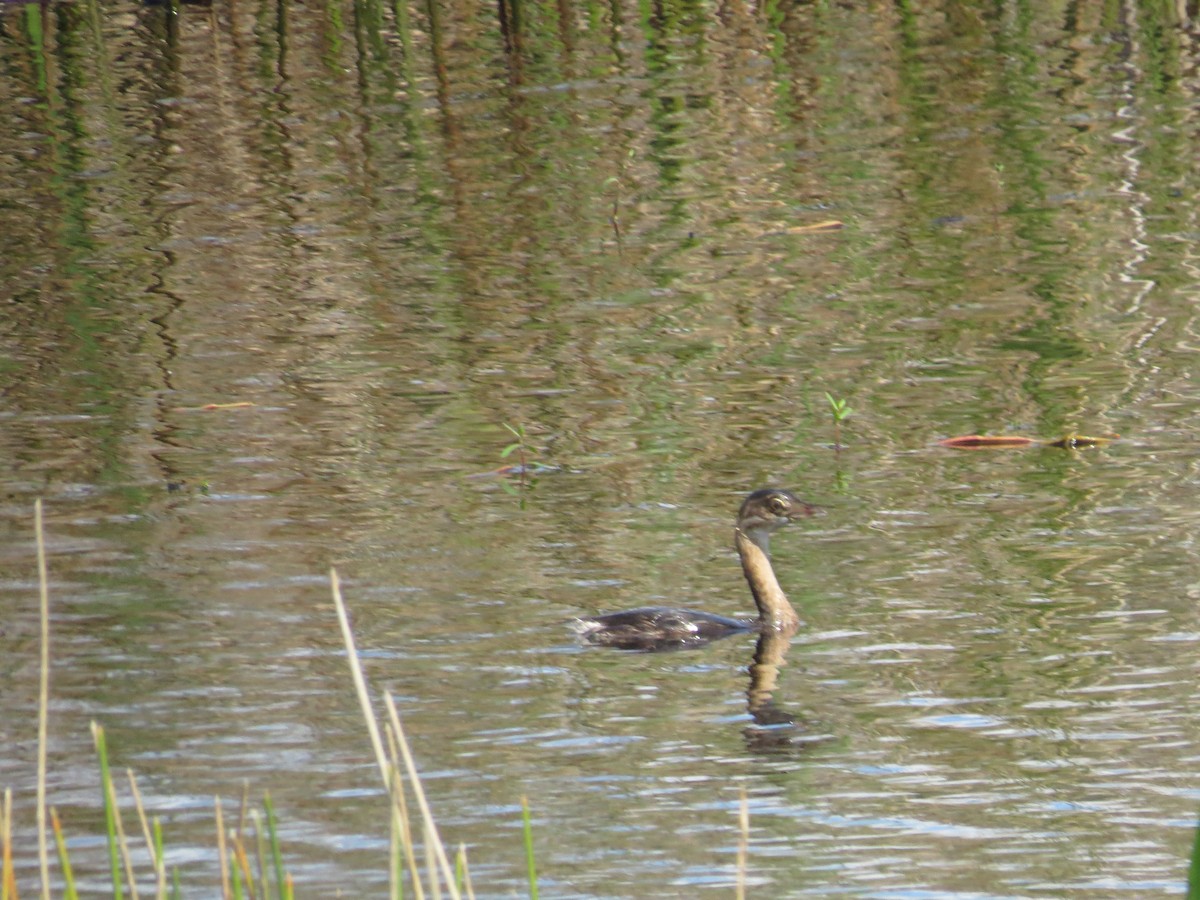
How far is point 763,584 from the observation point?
8.16 meters

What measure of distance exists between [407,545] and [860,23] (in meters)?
13.3

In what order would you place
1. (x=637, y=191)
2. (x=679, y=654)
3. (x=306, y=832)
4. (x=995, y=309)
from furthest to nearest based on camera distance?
(x=637, y=191), (x=995, y=309), (x=679, y=654), (x=306, y=832)

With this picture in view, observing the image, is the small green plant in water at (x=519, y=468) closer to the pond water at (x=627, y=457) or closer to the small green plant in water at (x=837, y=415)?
the pond water at (x=627, y=457)

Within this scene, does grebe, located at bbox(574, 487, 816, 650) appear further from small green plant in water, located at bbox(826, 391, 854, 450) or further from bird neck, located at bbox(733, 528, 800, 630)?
small green plant in water, located at bbox(826, 391, 854, 450)

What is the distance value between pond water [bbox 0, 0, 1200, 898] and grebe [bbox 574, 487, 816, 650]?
0.36 feet

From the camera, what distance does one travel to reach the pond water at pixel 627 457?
6.28 m

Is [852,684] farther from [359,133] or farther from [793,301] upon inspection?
[359,133]

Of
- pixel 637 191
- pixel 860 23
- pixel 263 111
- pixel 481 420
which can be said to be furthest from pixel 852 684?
pixel 860 23

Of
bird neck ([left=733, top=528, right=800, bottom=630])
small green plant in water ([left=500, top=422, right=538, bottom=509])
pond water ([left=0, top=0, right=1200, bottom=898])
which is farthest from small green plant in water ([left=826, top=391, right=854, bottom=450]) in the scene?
bird neck ([left=733, top=528, right=800, bottom=630])

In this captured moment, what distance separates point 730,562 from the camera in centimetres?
893

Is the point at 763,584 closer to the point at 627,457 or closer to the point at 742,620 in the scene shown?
the point at 742,620

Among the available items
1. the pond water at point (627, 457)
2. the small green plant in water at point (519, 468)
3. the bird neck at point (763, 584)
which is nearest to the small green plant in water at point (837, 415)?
the pond water at point (627, 457)

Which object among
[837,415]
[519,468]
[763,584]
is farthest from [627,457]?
[763,584]

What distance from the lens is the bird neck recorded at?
8031 millimetres
